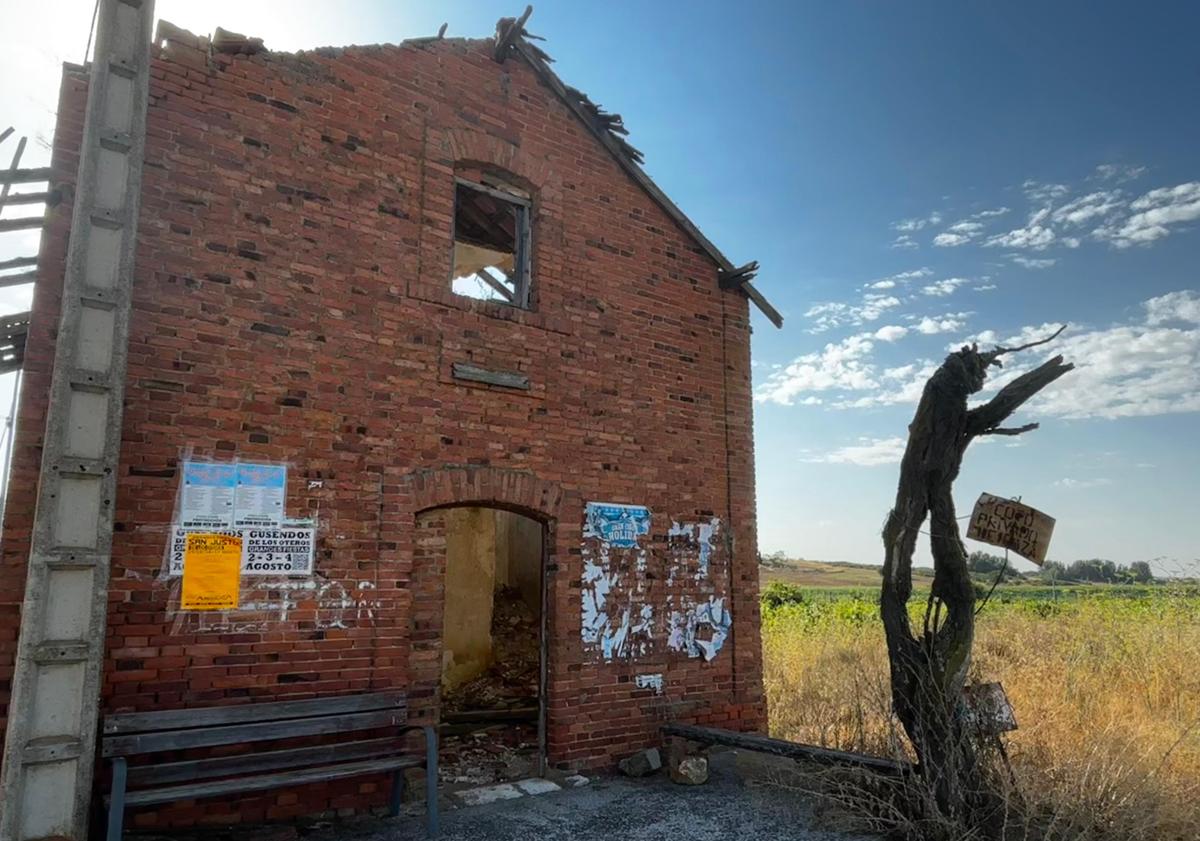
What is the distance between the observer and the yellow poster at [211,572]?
5.18 metres

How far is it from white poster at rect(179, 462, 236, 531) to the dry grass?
498 cm

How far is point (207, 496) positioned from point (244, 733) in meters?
1.66

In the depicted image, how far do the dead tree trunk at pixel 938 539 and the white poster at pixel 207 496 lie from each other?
5.00 m

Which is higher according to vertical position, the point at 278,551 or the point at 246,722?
the point at 278,551

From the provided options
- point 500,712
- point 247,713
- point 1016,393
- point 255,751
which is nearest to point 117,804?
point 247,713

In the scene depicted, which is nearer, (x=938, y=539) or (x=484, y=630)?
(x=938, y=539)

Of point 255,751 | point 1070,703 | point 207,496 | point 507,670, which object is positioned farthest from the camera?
point 507,670

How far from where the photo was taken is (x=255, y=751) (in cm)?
520

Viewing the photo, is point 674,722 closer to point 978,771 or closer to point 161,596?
point 978,771

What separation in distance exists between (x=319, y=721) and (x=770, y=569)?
59271 mm

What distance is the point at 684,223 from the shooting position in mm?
8609

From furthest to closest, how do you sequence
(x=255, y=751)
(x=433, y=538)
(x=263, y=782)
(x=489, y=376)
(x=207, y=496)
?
(x=489, y=376) → (x=433, y=538) → (x=207, y=496) → (x=255, y=751) → (x=263, y=782)

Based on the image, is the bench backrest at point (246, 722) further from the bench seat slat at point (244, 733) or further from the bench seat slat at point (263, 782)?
the bench seat slat at point (263, 782)

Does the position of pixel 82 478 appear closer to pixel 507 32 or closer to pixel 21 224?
pixel 21 224
